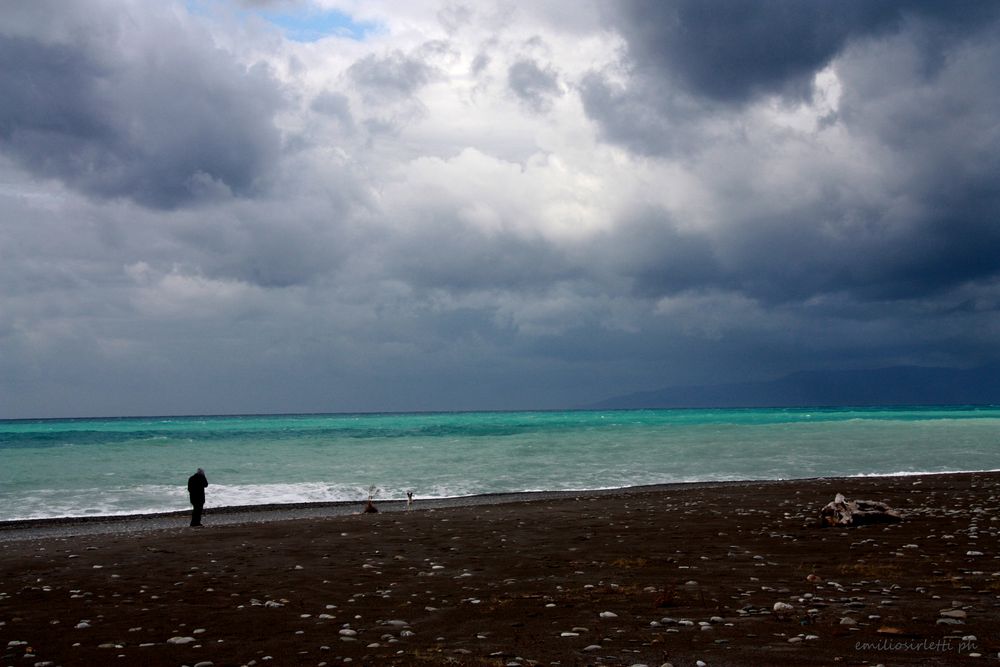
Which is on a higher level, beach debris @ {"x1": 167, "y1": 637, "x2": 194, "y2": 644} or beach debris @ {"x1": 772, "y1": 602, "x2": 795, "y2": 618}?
beach debris @ {"x1": 772, "y1": 602, "x2": 795, "y2": 618}

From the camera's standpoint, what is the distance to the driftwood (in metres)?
16.9

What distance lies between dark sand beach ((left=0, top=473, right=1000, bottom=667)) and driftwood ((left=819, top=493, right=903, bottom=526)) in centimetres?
35

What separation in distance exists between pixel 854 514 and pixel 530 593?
384 inches

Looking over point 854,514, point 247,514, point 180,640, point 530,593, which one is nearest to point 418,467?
point 247,514

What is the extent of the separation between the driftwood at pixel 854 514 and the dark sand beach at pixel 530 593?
0.35 m

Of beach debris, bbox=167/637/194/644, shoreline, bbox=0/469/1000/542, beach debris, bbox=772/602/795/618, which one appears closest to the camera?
beach debris, bbox=772/602/795/618

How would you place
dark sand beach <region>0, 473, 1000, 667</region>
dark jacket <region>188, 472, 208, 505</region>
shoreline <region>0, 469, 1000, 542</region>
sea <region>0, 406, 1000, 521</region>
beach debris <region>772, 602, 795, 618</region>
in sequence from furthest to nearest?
sea <region>0, 406, 1000, 521</region>, dark jacket <region>188, 472, 208, 505</region>, shoreline <region>0, 469, 1000, 542</region>, beach debris <region>772, 602, 795, 618</region>, dark sand beach <region>0, 473, 1000, 667</region>

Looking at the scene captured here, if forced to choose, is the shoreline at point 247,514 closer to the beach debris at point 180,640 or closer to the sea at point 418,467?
the sea at point 418,467

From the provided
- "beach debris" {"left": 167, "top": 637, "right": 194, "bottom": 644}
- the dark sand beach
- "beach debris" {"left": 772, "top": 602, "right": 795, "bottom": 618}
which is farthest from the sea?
"beach debris" {"left": 772, "top": 602, "right": 795, "bottom": 618}

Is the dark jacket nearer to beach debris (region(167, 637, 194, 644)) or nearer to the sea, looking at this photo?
the sea

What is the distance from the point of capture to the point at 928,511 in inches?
760

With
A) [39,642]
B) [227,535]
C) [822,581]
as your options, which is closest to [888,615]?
[822,581]

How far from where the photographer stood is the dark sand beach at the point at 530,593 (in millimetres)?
8047

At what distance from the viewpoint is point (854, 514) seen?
17.0m
